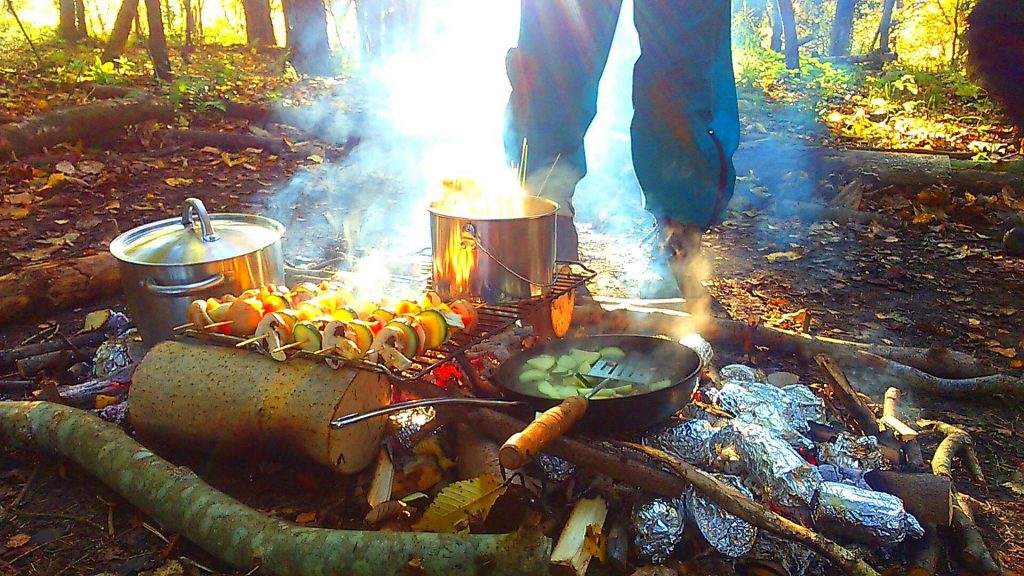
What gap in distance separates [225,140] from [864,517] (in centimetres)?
791

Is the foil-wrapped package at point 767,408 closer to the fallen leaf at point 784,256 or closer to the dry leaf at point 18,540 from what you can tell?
the dry leaf at point 18,540

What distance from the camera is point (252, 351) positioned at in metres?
2.67

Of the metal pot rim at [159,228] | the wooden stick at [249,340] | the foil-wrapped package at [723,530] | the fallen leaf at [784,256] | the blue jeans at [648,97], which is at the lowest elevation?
the fallen leaf at [784,256]

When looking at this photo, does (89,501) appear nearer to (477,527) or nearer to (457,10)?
(477,527)

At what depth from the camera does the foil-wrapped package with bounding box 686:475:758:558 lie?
208cm

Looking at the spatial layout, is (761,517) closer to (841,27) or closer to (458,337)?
(458,337)

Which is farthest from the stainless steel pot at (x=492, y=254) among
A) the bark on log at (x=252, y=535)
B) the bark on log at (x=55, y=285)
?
the bark on log at (x=55, y=285)

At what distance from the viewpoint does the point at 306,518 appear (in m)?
2.37

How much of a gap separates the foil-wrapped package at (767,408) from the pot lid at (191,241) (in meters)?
2.15

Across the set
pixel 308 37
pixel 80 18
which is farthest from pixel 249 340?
pixel 80 18

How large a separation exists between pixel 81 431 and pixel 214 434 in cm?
49

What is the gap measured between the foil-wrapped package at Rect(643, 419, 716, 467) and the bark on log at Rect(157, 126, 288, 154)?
7077 millimetres

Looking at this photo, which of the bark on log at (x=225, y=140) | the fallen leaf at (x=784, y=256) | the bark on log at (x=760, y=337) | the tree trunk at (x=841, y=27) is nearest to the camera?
the bark on log at (x=760, y=337)

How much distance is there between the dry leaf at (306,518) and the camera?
235 cm
